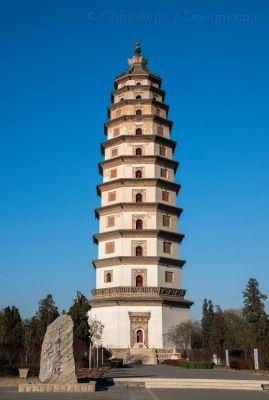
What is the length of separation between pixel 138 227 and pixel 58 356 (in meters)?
20.5

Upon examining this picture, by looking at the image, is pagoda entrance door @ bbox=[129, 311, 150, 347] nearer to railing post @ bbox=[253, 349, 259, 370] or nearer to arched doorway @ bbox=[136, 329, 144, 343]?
arched doorway @ bbox=[136, 329, 144, 343]

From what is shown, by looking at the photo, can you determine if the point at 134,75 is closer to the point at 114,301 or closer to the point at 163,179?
the point at 163,179

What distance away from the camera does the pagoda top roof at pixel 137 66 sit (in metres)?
39.1

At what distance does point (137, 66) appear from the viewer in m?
40.0

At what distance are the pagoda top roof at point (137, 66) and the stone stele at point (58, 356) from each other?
2774cm

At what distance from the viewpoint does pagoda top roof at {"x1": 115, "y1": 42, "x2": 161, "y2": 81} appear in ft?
128

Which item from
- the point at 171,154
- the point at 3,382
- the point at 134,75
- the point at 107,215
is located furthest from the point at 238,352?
the point at 134,75

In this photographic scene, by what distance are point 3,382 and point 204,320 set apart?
1273 inches

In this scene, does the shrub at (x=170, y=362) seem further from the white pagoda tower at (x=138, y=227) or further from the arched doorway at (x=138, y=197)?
the arched doorway at (x=138, y=197)

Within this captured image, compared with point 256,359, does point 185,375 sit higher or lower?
lower

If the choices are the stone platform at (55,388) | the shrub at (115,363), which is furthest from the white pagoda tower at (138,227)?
the stone platform at (55,388)

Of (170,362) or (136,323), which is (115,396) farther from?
(136,323)

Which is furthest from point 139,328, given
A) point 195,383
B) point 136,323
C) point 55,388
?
point 55,388

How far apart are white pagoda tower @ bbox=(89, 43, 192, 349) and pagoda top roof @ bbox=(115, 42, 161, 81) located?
570 mm
